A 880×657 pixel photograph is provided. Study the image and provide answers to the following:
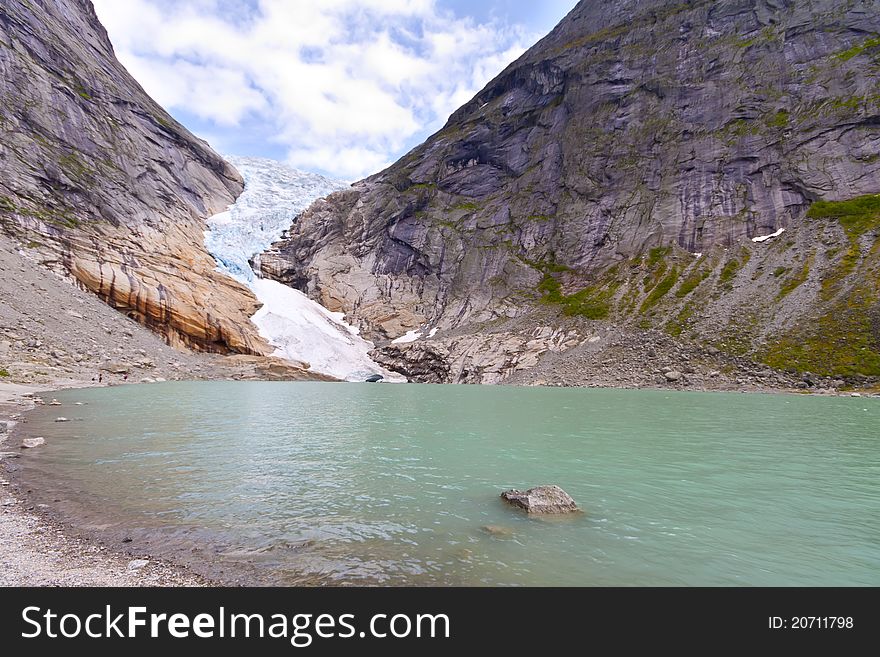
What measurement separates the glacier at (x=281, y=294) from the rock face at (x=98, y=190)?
3.98 metres

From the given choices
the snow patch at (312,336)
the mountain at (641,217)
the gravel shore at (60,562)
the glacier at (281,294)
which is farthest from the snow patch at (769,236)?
the gravel shore at (60,562)

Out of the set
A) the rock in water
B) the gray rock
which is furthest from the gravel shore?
the gray rock

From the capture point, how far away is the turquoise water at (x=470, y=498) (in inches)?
277

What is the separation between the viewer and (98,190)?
236 ft

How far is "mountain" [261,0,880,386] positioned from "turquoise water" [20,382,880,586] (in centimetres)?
3862

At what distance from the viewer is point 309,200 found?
129875mm

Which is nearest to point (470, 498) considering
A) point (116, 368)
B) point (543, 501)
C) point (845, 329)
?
point (543, 501)

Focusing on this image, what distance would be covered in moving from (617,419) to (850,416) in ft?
46.1

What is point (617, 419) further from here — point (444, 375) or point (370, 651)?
point (444, 375)

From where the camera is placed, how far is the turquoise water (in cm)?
703

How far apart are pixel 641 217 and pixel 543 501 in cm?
8065

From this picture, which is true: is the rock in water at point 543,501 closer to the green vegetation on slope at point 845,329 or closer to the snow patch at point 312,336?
the green vegetation on slope at point 845,329

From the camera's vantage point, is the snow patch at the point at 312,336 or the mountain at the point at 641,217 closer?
the mountain at the point at 641,217

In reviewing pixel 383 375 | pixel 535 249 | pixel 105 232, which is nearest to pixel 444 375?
pixel 383 375
